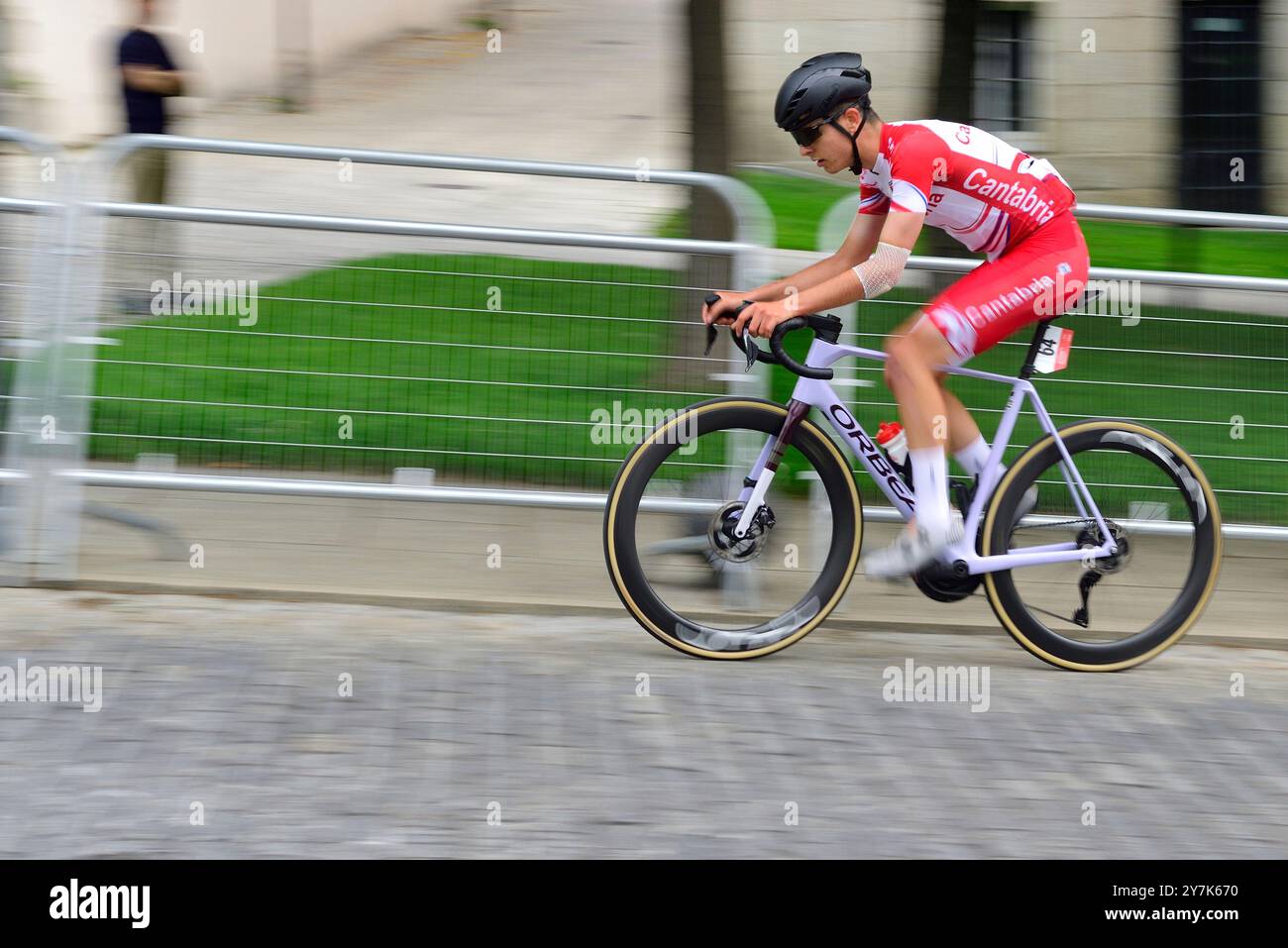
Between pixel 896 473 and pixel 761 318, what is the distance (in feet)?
2.59

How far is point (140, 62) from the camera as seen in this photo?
30.2 ft

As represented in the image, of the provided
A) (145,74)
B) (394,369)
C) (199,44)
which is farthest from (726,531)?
(199,44)

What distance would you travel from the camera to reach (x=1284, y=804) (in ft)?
14.4

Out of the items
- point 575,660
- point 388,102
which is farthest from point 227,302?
point 388,102

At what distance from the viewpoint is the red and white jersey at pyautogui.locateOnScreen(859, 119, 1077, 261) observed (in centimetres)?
499

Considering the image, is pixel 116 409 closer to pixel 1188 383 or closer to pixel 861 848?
pixel 861 848

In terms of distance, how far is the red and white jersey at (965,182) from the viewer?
4992 millimetres

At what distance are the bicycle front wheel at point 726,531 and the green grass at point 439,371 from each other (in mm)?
550

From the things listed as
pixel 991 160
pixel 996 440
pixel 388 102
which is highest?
pixel 388 102

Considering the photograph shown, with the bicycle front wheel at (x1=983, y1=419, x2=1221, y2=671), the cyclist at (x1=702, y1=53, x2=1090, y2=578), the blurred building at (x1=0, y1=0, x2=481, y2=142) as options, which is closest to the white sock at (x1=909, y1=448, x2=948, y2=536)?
the cyclist at (x1=702, y1=53, x2=1090, y2=578)

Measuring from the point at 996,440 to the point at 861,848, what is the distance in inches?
77.7

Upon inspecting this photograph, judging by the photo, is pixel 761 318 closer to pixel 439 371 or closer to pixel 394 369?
pixel 439 371

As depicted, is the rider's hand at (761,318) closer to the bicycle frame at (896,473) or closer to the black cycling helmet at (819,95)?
the bicycle frame at (896,473)

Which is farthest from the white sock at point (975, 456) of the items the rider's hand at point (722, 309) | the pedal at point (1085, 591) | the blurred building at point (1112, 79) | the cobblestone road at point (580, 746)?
the blurred building at point (1112, 79)
